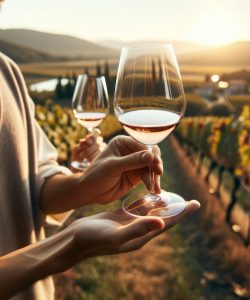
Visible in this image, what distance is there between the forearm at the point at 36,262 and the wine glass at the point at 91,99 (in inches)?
44.4

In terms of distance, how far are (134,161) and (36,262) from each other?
0.45 m

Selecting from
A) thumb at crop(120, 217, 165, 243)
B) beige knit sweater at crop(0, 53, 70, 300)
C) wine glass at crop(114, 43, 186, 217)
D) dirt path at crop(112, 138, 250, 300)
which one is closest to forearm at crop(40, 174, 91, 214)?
beige knit sweater at crop(0, 53, 70, 300)

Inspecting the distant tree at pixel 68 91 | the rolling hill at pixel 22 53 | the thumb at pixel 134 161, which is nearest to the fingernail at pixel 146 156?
the thumb at pixel 134 161

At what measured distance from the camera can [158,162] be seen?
4.90ft

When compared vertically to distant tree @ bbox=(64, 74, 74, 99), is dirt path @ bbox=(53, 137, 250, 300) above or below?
above

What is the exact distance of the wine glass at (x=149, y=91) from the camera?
1.36 m

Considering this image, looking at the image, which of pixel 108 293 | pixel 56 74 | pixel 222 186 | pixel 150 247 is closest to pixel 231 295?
pixel 108 293

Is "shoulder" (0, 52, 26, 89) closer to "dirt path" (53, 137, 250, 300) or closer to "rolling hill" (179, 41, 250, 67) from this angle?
"dirt path" (53, 137, 250, 300)

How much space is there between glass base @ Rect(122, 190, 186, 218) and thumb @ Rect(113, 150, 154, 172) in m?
0.13

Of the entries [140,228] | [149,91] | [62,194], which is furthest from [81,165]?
[140,228]

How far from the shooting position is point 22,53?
29.7 meters

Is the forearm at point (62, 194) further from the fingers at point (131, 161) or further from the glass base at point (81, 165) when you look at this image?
the fingers at point (131, 161)

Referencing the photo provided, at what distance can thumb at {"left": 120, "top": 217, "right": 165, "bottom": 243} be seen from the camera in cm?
111

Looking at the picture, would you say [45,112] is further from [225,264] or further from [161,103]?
[161,103]
